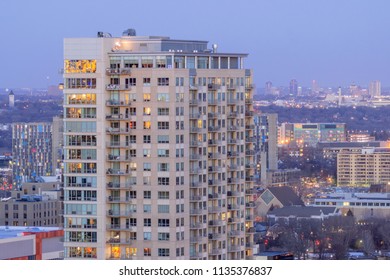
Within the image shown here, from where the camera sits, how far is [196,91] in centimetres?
1678

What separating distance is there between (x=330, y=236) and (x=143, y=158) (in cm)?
1382

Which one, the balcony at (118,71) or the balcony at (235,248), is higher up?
the balcony at (118,71)

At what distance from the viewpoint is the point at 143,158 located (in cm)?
1599

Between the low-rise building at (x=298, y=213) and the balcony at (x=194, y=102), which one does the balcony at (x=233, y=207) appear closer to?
the balcony at (x=194, y=102)

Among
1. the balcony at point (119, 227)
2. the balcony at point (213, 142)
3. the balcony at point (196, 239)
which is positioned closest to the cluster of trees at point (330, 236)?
the balcony at point (213, 142)

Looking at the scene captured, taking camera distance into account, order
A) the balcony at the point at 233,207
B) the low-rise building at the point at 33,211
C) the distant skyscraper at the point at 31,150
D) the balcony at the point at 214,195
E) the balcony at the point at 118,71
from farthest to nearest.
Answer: the distant skyscraper at the point at 31,150
the low-rise building at the point at 33,211
the balcony at the point at 233,207
the balcony at the point at 214,195
the balcony at the point at 118,71

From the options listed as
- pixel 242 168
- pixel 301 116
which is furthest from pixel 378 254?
pixel 301 116

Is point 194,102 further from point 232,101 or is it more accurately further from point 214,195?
point 214,195

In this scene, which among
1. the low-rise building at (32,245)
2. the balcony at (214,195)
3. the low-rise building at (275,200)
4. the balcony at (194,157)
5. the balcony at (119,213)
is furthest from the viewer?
the low-rise building at (275,200)

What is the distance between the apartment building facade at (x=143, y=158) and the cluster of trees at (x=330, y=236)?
932 centimetres

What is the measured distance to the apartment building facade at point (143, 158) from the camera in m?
15.6

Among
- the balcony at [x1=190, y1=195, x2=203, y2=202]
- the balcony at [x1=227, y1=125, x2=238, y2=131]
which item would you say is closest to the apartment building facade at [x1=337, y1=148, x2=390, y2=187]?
the balcony at [x1=227, y1=125, x2=238, y2=131]

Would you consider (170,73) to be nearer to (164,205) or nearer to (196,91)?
(196,91)

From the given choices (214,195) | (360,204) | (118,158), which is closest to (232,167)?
(214,195)
